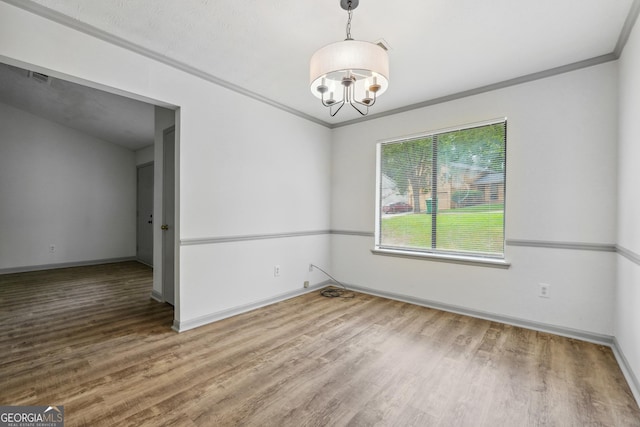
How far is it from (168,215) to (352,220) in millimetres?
2530

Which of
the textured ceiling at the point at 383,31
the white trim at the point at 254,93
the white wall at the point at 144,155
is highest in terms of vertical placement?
the textured ceiling at the point at 383,31

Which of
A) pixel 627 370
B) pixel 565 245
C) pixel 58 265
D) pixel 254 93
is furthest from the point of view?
pixel 58 265

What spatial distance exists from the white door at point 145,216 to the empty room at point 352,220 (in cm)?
152

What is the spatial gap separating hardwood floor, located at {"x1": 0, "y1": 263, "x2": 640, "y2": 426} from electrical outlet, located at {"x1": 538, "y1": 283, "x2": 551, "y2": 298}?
0.38 meters

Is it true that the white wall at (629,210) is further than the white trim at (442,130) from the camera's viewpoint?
No

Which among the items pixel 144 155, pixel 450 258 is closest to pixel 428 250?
pixel 450 258

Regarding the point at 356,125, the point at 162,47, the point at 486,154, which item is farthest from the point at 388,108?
the point at 162,47

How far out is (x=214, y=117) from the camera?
3018 millimetres

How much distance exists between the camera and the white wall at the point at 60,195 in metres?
5.03

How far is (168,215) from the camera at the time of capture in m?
3.52

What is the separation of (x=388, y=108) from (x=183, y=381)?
3690 mm

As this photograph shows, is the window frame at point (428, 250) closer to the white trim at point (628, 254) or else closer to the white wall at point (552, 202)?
the white wall at point (552, 202)

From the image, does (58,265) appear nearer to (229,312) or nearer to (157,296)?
(157,296)

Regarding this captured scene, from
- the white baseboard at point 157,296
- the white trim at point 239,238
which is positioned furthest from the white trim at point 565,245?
the white baseboard at point 157,296
